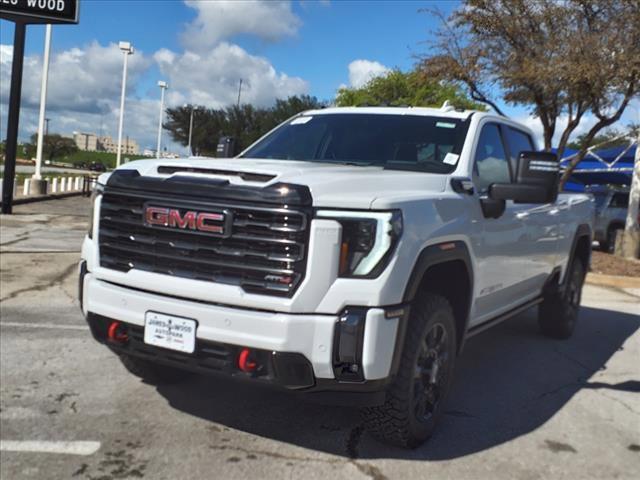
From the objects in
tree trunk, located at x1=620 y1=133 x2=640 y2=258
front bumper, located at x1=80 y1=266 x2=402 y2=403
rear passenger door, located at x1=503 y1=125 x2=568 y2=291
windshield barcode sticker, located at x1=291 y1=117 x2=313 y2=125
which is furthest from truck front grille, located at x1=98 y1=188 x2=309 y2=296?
tree trunk, located at x1=620 y1=133 x2=640 y2=258

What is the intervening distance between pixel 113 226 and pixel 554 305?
443 centimetres

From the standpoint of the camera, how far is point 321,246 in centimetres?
293

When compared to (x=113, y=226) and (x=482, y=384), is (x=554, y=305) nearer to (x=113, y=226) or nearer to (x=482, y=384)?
(x=482, y=384)

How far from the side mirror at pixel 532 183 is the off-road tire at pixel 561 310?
8.13 feet

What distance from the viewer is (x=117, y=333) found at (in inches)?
135

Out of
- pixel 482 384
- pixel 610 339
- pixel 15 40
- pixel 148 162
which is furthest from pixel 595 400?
pixel 15 40

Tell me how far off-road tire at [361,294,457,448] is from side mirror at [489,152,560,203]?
0.80 m

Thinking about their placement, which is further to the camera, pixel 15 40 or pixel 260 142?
pixel 15 40

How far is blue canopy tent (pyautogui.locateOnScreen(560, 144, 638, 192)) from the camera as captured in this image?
1879 centimetres

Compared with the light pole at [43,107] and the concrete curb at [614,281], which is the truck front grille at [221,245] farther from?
the light pole at [43,107]

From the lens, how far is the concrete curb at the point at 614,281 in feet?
35.8

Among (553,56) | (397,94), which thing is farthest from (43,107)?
(397,94)

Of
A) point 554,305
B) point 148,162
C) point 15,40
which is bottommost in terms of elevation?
point 554,305

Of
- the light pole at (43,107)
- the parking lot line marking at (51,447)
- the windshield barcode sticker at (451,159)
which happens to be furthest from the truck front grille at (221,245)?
the light pole at (43,107)
